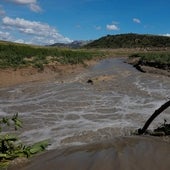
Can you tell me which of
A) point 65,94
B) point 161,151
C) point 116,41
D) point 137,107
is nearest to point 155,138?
point 161,151

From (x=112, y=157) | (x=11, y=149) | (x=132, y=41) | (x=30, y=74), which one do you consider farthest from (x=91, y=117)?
(x=132, y=41)

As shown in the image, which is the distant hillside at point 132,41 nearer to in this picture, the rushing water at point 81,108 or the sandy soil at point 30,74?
the sandy soil at point 30,74

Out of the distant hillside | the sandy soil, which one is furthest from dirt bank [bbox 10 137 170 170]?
the distant hillside

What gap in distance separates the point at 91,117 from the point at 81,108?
241 cm

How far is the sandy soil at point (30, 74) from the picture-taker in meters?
28.6

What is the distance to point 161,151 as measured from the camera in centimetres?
550

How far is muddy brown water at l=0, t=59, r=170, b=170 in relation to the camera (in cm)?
540

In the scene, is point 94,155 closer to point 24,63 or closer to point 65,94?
point 65,94

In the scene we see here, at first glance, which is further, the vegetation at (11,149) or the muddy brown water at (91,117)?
the vegetation at (11,149)

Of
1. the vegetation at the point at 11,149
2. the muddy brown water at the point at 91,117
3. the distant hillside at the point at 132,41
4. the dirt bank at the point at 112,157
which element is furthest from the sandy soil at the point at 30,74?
the distant hillside at the point at 132,41

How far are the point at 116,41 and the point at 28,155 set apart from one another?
154458 mm

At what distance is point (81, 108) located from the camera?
1755cm

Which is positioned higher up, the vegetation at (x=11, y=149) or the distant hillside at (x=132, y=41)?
the distant hillside at (x=132, y=41)

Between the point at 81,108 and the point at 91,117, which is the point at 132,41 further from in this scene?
the point at 91,117
